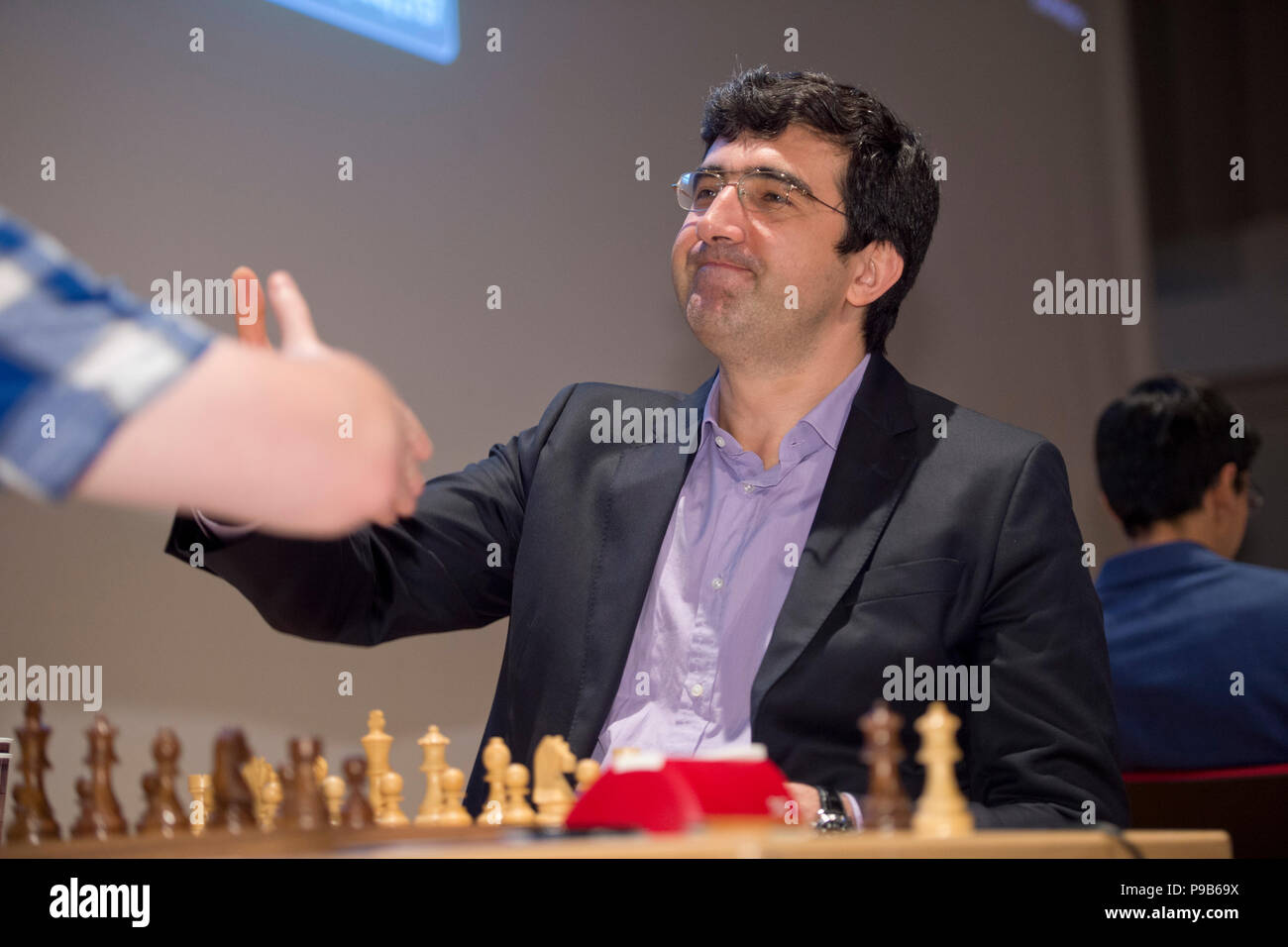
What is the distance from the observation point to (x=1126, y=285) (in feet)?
14.1

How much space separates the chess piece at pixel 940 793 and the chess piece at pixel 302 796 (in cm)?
50

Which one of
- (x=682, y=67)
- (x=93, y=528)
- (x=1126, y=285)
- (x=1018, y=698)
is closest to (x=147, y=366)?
(x=1018, y=698)

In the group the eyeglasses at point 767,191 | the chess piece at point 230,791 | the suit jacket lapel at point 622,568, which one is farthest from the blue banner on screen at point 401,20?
the chess piece at point 230,791

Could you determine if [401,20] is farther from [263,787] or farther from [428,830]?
[428,830]

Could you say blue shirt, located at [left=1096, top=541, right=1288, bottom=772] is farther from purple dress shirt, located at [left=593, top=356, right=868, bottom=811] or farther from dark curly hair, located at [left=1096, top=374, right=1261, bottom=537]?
purple dress shirt, located at [left=593, top=356, right=868, bottom=811]

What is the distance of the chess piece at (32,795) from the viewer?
1.16 m

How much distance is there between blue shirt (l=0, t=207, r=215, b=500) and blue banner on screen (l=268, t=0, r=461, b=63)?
7.42 feet

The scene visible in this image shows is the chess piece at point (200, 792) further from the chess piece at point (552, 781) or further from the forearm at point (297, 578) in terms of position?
the chess piece at point (552, 781)

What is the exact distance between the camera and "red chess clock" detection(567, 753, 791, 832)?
0.98 metres

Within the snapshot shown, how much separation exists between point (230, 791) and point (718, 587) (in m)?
0.94

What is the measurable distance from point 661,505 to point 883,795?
979 millimetres

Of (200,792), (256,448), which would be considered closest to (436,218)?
(200,792)
